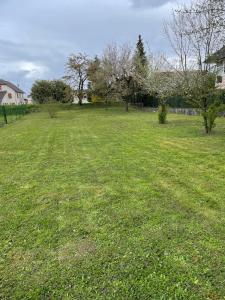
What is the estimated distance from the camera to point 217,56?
1128 centimetres

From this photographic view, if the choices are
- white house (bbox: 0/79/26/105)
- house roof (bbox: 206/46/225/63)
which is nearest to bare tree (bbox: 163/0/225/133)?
house roof (bbox: 206/46/225/63)

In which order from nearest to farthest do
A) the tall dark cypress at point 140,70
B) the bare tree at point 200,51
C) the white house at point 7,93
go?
the bare tree at point 200,51 → the tall dark cypress at point 140,70 → the white house at point 7,93

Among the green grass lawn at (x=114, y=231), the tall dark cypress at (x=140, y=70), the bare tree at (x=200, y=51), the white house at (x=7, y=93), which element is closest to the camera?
the green grass lawn at (x=114, y=231)

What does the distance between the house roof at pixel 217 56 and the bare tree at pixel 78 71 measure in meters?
27.3

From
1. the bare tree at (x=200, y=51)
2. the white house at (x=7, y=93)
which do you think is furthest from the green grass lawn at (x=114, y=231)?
the white house at (x=7, y=93)

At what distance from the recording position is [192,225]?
3.48 m

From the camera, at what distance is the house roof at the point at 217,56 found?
1123 cm

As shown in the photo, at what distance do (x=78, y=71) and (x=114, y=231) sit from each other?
36.0 meters

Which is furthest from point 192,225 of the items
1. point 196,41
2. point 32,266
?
point 196,41

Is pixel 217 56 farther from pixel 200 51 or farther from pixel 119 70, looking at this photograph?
pixel 119 70

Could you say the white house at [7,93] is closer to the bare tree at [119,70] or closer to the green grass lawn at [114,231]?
the bare tree at [119,70]

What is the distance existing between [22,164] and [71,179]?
6.83ft

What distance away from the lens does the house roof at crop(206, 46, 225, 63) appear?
11234 mm

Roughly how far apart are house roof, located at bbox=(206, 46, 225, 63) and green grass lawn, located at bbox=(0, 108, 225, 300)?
19.8ft
